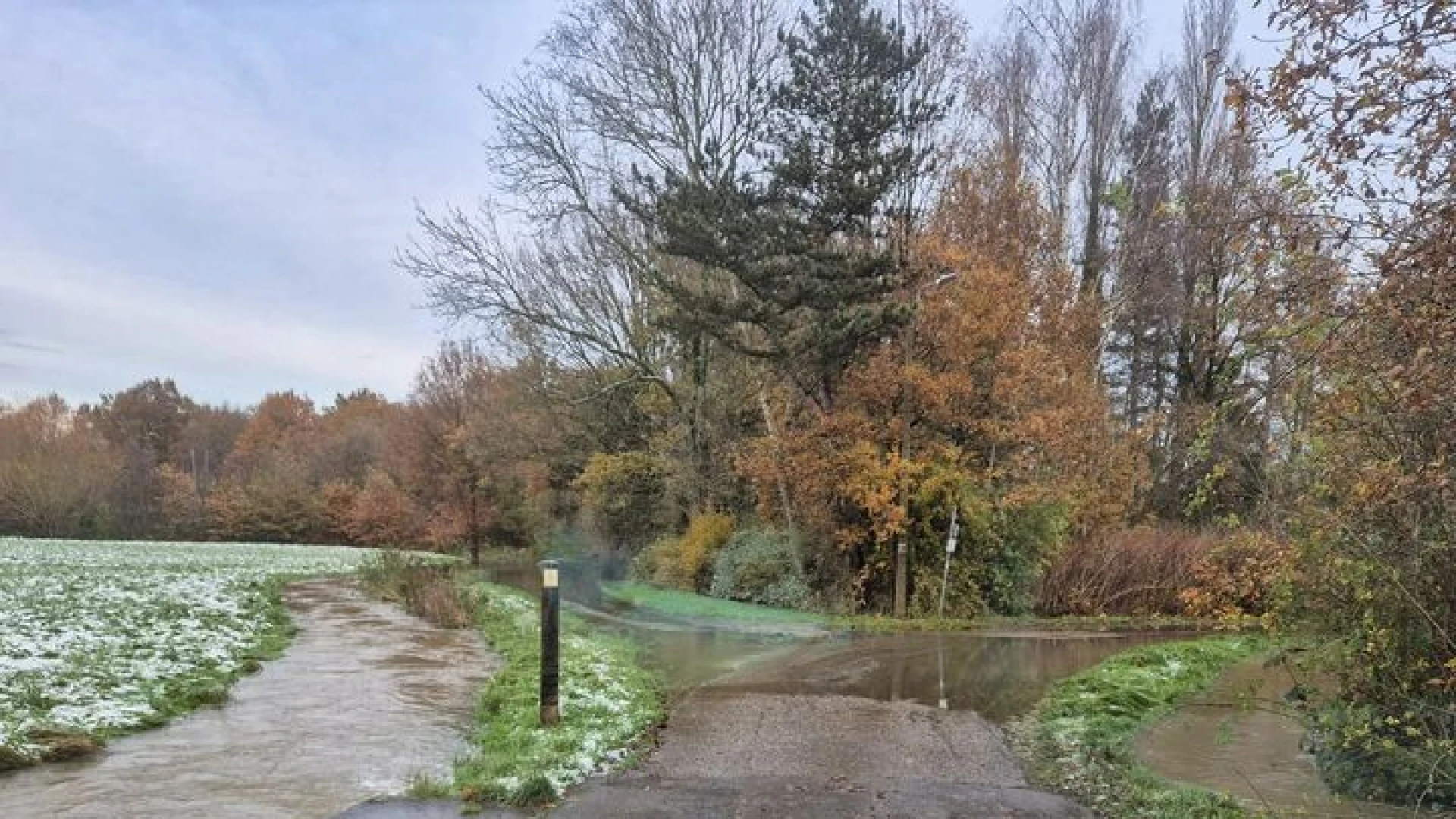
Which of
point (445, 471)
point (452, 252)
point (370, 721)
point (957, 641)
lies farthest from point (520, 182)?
point (445, 471)

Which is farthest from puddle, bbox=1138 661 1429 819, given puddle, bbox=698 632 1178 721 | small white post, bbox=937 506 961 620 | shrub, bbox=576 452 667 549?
shrub, bbox=576 452 667 549

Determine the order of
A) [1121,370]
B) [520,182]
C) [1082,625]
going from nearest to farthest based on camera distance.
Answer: [1082,625]
[520,182]
[1121,370]

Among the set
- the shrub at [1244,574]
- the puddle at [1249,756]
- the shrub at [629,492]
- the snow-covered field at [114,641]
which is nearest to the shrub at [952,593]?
the puddle at [1249,756]

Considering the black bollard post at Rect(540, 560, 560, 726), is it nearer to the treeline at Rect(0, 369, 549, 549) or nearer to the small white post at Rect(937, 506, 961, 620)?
the small white post at Rect(937, 506, 961, 620)

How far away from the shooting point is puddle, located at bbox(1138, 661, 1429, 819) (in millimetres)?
6219

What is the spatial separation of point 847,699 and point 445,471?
1567 inches

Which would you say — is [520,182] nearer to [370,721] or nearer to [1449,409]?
[370,721]

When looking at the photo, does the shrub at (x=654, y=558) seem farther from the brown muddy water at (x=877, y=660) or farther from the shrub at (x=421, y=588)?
the brown muddy water at (x=877, y=660)

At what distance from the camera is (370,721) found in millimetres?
9180

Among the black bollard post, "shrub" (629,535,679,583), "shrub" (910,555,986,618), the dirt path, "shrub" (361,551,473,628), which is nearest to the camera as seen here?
the dirt path

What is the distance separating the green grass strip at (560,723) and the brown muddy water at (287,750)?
374 mm

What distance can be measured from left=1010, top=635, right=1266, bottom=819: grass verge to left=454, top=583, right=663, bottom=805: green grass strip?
3.13 meters

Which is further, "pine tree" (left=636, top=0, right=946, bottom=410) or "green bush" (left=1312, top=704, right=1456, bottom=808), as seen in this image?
"pine tree" (left=636, top=0, right=946, bottom=410)

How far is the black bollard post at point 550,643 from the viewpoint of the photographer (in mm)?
7867
